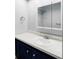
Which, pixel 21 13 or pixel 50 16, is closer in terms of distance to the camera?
pixel 50 16

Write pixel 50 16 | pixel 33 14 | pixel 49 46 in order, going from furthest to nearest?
pixel 33 14, pixel 50 16, pixel 49 46

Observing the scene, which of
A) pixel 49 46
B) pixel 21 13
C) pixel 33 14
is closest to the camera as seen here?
pixel 49 46

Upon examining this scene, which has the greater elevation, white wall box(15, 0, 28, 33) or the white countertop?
white wall box(15, 0, 28, 33)

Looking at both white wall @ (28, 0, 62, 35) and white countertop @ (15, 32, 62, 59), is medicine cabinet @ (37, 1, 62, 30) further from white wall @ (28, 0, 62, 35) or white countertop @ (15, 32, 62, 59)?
white countertop @ (15, 32, 62, 59)

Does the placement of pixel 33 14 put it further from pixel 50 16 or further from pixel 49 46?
pixel 49 46

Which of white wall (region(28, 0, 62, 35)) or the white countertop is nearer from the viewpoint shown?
the white countertop

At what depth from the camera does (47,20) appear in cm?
211

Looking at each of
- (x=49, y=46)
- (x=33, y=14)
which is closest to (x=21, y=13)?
(x=33, y=14)

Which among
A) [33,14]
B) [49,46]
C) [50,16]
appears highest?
[33,14]

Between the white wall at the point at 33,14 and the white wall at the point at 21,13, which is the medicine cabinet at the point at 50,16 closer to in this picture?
the white wall at the point at 33,14

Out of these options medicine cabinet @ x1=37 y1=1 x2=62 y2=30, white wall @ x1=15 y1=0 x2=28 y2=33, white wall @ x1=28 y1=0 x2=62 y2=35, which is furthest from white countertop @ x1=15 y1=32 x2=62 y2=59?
white wall @ x1=15 y1=0 x2=28 y2=33

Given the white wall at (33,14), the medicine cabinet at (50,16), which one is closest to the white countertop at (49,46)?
the medicine cabinet at (50,16)
